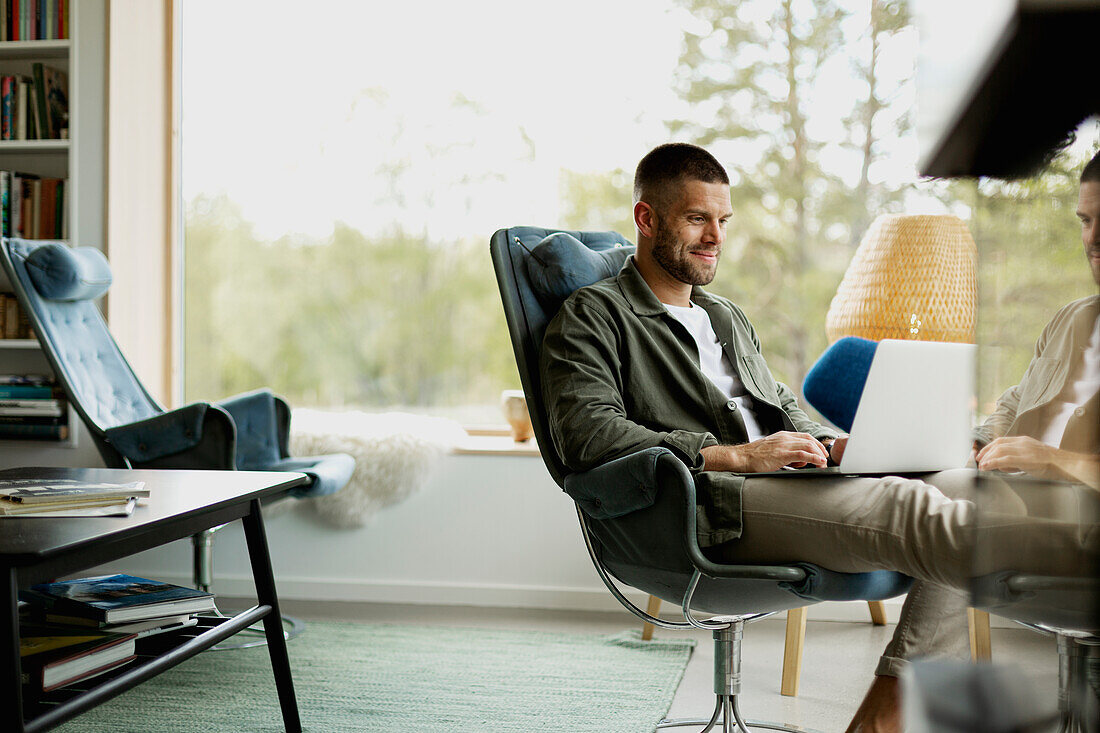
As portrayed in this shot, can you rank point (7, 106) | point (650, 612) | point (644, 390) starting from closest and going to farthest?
point (644, 390) < point (650, 612) < point (7, 106)

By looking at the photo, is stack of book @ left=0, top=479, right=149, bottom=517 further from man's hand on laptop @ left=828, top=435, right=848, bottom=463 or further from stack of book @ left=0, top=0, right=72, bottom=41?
stack of book @ left=0, top=0, right=72, bottom=41

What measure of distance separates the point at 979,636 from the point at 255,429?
111 inches

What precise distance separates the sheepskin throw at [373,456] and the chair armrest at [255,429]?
0.17m

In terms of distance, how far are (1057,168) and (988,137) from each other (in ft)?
0.08

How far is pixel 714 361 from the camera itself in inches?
81.7

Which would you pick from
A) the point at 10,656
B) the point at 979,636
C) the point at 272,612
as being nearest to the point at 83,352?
the point at 272,612

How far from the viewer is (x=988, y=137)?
33 cm

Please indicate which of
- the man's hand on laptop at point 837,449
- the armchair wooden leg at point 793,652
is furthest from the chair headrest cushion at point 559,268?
the armchair wooden leg at point 793,652

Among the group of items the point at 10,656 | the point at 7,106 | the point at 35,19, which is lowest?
the point at 10,656

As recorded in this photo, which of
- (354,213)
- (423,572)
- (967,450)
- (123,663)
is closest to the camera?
(967,450)

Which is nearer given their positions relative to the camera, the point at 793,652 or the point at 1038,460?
the point at 1038,460

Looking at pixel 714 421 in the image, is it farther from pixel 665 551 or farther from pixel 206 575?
pixel 206 575

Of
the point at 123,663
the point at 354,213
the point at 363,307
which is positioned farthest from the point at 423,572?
the point at 123,663

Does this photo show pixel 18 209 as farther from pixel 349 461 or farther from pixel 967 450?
pixel 967 450
